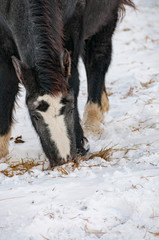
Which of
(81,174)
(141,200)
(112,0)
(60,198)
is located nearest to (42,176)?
(81,174)

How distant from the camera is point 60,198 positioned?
6.71ft

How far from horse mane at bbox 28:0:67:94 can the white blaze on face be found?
0.08 m

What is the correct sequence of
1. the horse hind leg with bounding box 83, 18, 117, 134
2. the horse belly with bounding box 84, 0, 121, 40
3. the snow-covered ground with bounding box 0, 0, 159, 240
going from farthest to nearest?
the horse hind leg with bounding box 83, 18, 117, 134 → the horse belly with bounding box 84, 0, 121, 40 → the snow-covered ground with bounding box 0, 0, 159, 240

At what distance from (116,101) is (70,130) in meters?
2.88

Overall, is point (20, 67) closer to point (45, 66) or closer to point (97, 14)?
A: point (45, 66)

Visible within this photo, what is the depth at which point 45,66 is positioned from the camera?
101 inches

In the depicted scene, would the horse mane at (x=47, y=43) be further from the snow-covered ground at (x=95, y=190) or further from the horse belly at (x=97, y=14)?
the horse belly at (x=97, y=14)

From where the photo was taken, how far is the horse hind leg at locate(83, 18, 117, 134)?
4.66 meters

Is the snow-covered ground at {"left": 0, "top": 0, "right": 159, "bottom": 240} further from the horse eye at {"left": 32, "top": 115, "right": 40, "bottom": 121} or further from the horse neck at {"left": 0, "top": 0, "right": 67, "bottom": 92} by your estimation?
the horse neck at {"left": 0, "top": 0, "right": 67, "bottom": 92}

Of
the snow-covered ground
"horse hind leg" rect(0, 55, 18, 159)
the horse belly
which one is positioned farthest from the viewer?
the horse belly

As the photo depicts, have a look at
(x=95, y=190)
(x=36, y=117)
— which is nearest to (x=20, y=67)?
(x=36, y=117)

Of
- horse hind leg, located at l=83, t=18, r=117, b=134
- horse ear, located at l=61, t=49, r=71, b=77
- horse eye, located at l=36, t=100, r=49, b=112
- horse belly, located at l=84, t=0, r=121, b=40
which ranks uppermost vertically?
horse ear, located at l=61, t=49, r=71, b=77

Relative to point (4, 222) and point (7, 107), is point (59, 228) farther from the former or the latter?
point (7, 107)

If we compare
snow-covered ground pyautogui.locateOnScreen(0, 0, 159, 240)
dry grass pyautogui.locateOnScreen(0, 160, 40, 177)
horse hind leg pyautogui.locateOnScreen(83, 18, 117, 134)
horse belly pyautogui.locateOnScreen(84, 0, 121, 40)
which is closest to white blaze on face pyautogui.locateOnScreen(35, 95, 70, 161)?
snow-covered ground pyautogui.locateOnScreen(0, 0, 159, 240)
